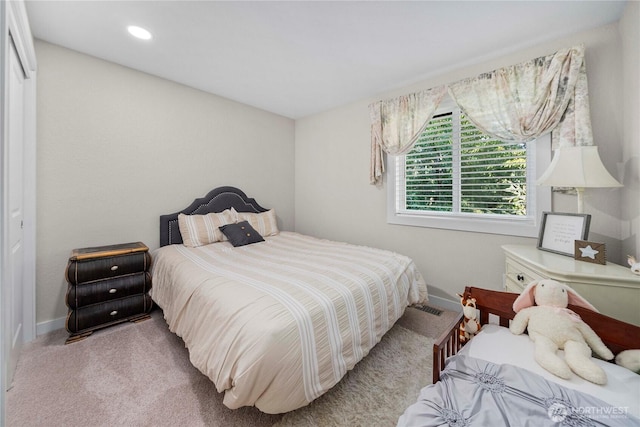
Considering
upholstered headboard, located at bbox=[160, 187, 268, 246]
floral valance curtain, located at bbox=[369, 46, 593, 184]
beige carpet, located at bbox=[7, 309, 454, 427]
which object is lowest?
beige carpet, located at bbox=[7, 309, 454, 427]

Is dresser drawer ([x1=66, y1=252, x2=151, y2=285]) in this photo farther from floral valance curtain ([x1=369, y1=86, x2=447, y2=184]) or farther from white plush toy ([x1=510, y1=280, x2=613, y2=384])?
white plush toy ([x1=510, y1=280, x2=613, y2=384])

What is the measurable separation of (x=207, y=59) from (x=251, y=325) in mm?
2476

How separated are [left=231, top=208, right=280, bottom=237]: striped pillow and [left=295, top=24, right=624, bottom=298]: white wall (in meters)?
0.74

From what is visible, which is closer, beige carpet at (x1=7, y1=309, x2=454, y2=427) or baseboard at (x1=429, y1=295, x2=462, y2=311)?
beige carpet at (x1=7, y1=309, x2=454, y2=427)

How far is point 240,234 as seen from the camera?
2.91 metres

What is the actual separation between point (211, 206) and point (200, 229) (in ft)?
1.43

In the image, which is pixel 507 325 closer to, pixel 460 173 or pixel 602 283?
pixel 602 283

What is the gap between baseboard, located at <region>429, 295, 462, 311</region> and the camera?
2.67m

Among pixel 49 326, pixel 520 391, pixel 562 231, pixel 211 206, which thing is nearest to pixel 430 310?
pixel 562 231

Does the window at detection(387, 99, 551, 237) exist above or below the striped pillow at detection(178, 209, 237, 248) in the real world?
above

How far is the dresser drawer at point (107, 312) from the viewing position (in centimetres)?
205

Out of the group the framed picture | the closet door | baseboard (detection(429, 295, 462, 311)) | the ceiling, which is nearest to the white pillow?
the framed picture

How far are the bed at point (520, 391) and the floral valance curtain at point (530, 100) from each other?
62.6 inches

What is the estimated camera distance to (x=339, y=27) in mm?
1957
